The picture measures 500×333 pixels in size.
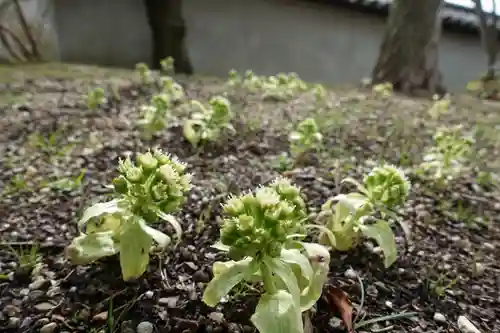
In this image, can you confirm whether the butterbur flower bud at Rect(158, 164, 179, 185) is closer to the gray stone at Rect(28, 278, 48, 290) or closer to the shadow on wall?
the gray stone at Rect(28, 278, 48, 290)

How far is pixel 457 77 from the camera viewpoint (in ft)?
24.8

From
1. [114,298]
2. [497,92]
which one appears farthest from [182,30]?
[114,298]

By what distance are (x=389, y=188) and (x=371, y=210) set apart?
0.08 metres

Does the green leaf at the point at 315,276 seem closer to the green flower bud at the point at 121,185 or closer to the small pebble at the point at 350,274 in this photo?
the small pebble at the point at 350,274

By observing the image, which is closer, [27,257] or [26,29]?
[27,257]

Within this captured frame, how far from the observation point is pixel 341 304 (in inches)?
48.0

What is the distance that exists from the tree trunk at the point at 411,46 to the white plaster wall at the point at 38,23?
2.83 meters

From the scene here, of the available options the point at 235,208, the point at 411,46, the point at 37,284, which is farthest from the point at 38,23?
the point at 235,208

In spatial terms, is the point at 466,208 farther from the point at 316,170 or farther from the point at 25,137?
the point at 25,137

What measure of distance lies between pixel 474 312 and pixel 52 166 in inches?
53.6

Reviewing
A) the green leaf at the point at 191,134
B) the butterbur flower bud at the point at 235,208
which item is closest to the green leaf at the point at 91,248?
the butterbur flower bud at the point at 235,208

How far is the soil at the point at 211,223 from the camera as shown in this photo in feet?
3.92

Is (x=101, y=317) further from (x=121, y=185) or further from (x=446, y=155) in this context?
(x=446, y=155)

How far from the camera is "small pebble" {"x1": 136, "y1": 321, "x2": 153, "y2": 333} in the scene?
3.70ft
